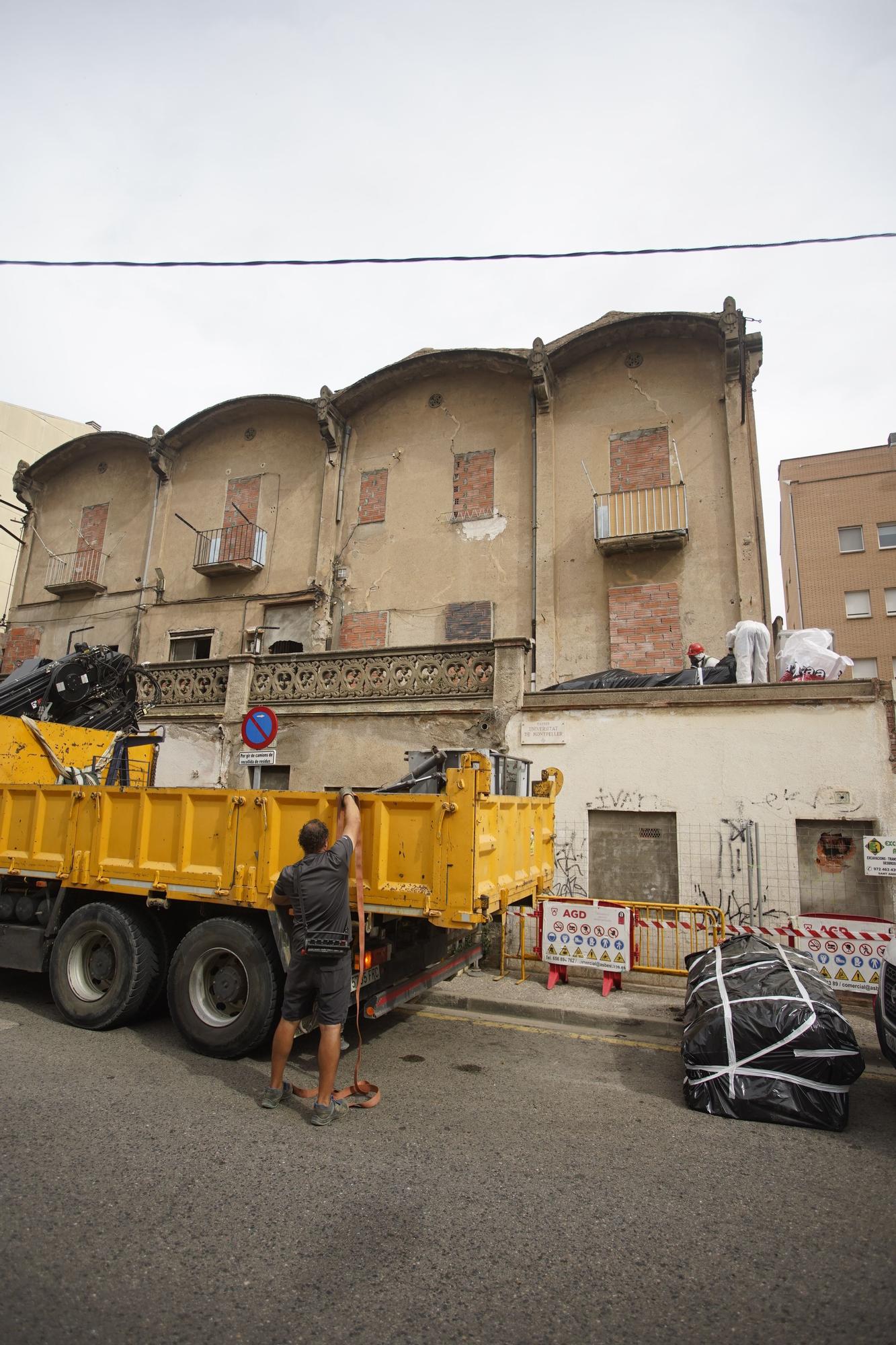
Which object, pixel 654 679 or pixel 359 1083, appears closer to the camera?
pixel 359 1083

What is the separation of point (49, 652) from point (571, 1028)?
1848 centimetres

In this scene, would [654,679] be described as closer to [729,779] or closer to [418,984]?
[729,779]

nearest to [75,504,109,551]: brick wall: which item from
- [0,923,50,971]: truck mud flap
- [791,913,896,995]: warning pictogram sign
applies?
[0,923,50,971]: truck mud flap

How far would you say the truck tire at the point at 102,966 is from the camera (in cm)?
602

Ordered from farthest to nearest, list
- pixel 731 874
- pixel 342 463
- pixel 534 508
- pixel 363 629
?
pixel 342 463 → pixel 363 629 → pixel 534 508 → pixel 731 874

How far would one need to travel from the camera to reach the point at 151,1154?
13.0ft

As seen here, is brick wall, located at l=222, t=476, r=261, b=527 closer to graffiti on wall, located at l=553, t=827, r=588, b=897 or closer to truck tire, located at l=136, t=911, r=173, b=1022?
graffiti on wall, located at l=553, t=827, r=588, b=897

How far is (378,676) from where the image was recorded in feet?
40.1

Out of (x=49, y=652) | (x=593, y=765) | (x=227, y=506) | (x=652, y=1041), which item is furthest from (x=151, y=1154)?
(x=49, y=652)

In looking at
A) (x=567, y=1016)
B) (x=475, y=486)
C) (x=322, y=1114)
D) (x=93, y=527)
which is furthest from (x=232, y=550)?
(x=322, y=1114)

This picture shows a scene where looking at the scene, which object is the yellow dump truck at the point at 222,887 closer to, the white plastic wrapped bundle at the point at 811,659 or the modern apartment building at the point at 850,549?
the white plastic wrapped bundle at the point at 811,659

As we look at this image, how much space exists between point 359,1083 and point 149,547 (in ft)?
57.3

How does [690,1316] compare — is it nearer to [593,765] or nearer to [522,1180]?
[522,1180]

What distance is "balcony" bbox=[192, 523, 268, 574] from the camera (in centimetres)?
1791
